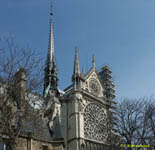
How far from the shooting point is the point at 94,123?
101ft

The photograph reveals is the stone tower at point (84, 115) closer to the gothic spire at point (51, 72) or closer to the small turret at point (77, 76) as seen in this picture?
the small turret at point (77, 76)

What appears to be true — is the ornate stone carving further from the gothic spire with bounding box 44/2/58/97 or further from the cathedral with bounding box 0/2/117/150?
the gothic spire with bounding box 44/2/58/97

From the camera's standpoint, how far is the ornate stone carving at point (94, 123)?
97.3ft

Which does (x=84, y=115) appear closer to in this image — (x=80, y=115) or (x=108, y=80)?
(x=80, y=115)

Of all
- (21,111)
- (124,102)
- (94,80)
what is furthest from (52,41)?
(21,111)

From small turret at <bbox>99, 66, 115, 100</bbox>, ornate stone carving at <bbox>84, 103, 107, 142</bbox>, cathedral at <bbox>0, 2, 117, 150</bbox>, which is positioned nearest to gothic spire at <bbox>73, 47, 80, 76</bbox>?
cathedral at <bbox>0, 2, 117, 150</bbox>

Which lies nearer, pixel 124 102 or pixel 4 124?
pixel 4 124

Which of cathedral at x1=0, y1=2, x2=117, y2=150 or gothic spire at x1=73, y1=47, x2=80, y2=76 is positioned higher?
gothic spire at x1=73, y1=47, x2=80, y2=76

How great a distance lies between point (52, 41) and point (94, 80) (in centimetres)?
1211

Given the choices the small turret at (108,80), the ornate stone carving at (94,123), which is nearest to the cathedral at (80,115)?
the ornate stone carving at (94,123)

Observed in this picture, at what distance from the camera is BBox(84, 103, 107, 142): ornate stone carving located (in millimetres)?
29672

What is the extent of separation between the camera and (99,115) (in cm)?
3216

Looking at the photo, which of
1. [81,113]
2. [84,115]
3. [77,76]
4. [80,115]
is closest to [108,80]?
[77,76]

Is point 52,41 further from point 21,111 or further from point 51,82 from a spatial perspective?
point 21,111
